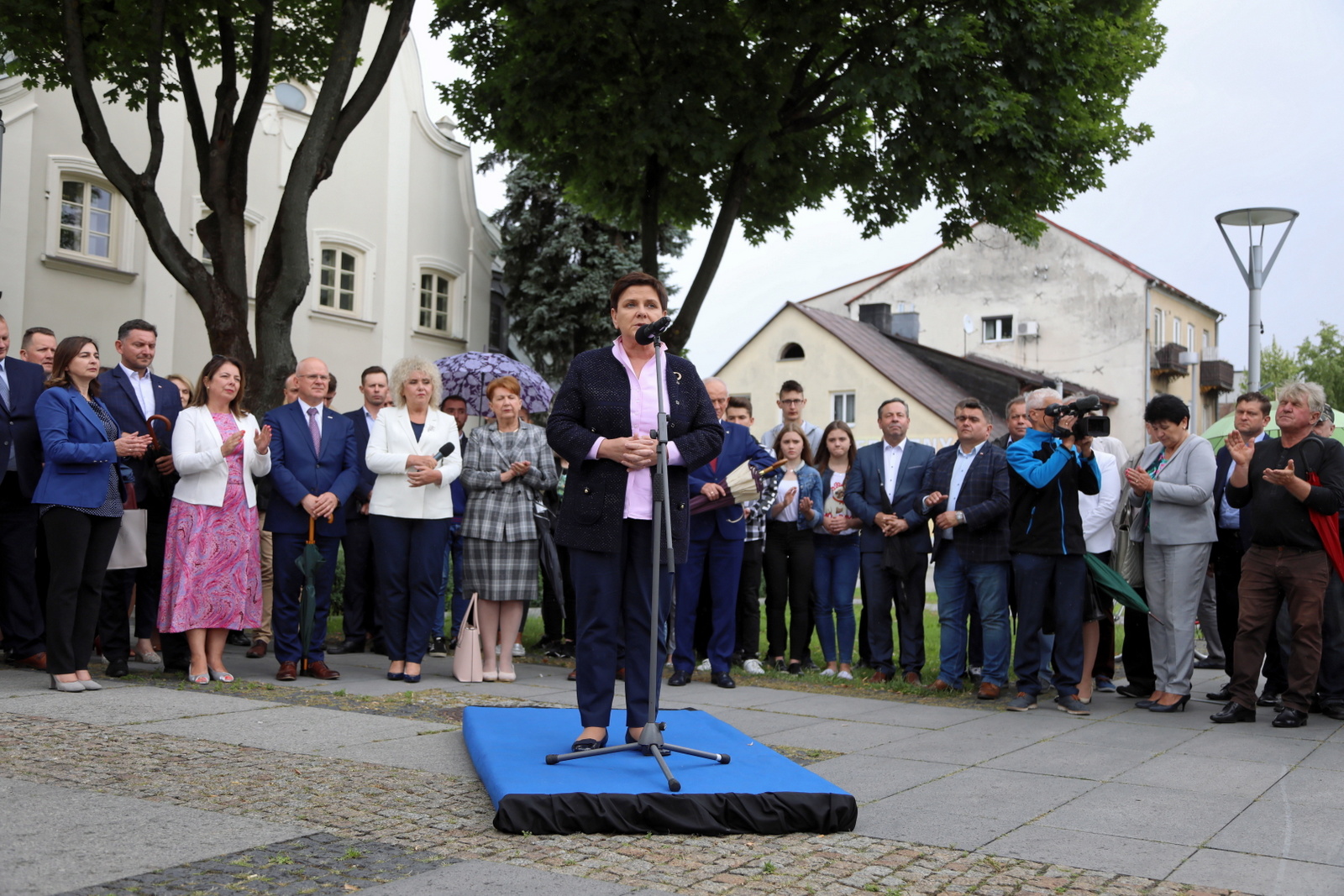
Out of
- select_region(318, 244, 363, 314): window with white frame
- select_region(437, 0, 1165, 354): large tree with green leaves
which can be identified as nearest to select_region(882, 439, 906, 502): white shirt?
select_region(437, 0, 1165, 354): large tree with green leaves

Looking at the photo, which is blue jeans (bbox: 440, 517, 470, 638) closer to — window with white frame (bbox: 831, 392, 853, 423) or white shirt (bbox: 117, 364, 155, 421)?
white shirt (bbox: 117, 364, 155, 421)

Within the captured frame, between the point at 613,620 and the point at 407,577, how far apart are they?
11.5 ft

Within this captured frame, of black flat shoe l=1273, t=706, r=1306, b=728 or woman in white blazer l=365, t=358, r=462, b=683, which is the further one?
woman in white blazer l=365, t=358, r=462, b=683

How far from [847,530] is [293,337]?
590 inches

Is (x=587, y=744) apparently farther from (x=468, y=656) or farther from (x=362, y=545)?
(x=362, y=545)

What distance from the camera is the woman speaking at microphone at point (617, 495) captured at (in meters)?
5.26

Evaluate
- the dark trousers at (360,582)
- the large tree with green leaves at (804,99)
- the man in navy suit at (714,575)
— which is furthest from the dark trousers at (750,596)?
the large tree with green leaves at (804,99)

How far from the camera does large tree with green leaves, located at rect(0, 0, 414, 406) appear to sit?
36.9 ft

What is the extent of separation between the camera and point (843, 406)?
132 ft

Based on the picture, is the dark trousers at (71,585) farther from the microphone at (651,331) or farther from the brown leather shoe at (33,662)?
the microphone at (651,331)

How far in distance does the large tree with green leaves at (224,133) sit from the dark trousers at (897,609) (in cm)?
582

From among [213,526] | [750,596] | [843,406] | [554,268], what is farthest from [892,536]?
[843,406]

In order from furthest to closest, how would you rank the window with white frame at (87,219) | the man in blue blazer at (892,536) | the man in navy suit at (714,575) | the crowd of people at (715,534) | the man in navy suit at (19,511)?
the window with white frame at (87,219) < the man in blue blazer at (892,536) < the man in navy suit at (714,575) < the man in navy suit at (19,511) < the crowd of people at (715,534)

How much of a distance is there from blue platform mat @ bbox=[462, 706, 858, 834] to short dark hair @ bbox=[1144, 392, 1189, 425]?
4.42 meters
